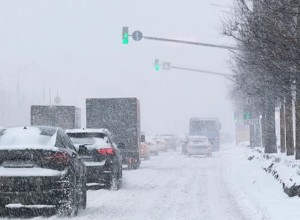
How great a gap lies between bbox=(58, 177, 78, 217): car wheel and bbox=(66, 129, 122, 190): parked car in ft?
16.9

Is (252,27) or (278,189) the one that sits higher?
(252,27)

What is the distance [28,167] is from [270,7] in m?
5.88

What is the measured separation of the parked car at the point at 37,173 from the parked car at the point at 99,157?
17.1ft

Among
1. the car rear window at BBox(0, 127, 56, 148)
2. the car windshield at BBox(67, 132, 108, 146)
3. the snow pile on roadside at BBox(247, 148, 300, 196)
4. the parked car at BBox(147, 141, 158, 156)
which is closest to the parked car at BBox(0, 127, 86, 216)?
the car rear window at BBox(0, 127, 56, 148)

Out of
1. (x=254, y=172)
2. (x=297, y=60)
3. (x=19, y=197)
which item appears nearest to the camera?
(x=19, y=197)

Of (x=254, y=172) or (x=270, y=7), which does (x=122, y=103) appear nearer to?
(x=254, y=172)

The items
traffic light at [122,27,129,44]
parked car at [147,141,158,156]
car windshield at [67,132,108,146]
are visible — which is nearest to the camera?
car windshield at [67,132,108,146]

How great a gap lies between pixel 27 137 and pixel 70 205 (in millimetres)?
1458

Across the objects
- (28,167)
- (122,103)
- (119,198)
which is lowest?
(119,198)

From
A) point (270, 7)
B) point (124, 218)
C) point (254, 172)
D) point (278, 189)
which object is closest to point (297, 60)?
point (270, 7)

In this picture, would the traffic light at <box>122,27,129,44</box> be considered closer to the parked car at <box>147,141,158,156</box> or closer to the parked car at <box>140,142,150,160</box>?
the parked car at <box>140,142,150,160</box>

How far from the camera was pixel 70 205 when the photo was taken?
1162 centimetres

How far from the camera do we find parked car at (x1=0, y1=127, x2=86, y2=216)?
1110cm

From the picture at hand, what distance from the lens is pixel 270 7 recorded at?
13.5m
